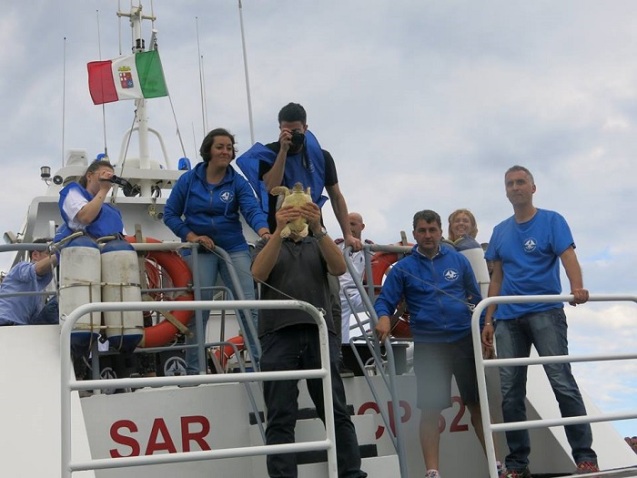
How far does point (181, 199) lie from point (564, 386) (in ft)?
8.43

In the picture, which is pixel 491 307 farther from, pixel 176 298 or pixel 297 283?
pixel 176 298

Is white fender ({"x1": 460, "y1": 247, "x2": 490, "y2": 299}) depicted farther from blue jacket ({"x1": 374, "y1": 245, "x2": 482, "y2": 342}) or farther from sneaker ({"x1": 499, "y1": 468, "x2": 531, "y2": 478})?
sneaker ({"x1": 499, "y1": 468, "x2": 531, "y2": 478})

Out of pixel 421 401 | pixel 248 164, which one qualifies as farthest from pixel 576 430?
pixel 248 164

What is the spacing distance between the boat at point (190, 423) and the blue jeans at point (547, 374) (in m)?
0.33

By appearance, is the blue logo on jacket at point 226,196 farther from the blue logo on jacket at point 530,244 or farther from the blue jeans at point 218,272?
the blue logo on jacket at point 530,244

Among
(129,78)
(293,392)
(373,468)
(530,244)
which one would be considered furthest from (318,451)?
(129,78)

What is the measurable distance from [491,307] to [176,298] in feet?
6.95

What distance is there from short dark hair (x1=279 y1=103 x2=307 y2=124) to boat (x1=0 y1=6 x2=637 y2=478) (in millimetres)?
937

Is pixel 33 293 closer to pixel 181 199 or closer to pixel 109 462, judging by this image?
Result: pixel 181 199

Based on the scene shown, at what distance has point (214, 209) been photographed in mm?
5660

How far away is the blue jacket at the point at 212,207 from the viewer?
5.66 m

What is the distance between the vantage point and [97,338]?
4.97m

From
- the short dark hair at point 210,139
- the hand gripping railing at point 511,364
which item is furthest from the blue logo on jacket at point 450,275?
the short dark hair at point 210,139

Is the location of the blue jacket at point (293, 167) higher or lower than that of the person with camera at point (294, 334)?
higher
